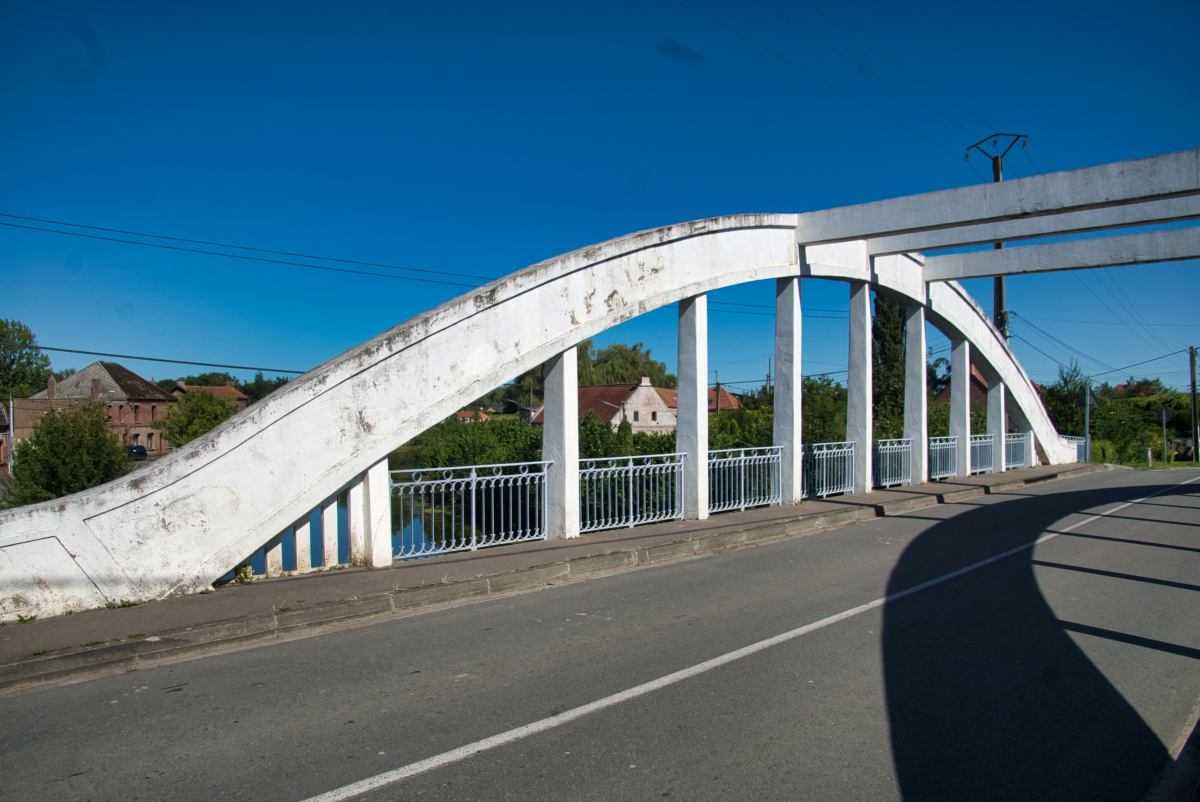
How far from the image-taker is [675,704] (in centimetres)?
418

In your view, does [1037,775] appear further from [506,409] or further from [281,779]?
[506,409]

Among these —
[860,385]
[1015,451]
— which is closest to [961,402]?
[860,385]

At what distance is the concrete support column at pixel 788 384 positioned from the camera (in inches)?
506

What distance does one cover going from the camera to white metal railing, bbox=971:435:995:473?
20.6 metres

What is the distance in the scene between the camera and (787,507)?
1277 centimetres

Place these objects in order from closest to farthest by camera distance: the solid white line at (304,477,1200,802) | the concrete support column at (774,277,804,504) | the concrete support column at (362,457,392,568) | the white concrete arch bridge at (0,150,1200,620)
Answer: the solid white line at (304,477,1200,802)
the white concrete arch bridge at (0,150,1200,620)
the concrete support column at (362,457,392,568)
the concrete support column at (774,277,804,504)

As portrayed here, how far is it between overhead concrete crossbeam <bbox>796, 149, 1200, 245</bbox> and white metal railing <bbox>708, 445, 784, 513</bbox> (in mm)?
4292

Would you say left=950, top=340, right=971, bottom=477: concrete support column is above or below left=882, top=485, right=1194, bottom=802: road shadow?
above

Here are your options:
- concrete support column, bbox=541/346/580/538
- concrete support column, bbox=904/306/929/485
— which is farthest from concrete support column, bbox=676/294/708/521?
concrete support column, bbox=904/306/929/485

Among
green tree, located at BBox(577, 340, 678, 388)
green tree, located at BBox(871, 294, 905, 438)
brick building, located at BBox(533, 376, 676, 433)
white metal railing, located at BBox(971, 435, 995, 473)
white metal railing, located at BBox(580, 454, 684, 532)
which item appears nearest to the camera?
white metal railing, located at BBox(580, 454, 684, 532)

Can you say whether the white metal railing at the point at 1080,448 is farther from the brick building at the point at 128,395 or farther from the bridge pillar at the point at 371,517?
the brick building at the point at 128,395

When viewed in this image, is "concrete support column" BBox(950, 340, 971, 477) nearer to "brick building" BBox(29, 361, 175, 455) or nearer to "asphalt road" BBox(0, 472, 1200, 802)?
"asphalt road" BBox(0, 472, 1200, 802)

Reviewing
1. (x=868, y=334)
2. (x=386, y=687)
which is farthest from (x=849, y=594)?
(x=868, y=334)

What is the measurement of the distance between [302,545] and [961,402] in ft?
57.6
